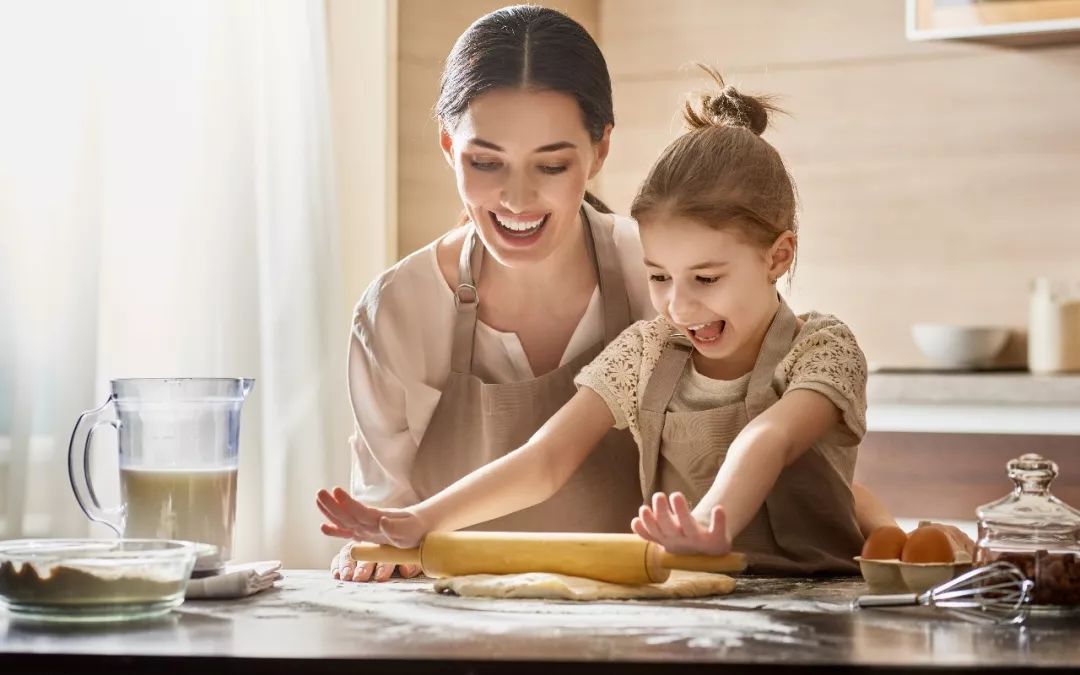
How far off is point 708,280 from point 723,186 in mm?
111

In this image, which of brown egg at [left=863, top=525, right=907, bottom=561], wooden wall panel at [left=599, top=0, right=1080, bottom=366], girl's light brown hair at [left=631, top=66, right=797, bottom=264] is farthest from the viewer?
wooden wall panel at [left=599, top=0, right=1080, bottom=366]

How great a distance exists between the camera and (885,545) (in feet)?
3.90

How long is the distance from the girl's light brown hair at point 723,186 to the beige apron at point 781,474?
0.38 ft

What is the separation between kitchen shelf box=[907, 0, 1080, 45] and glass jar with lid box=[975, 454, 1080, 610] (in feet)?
7.76

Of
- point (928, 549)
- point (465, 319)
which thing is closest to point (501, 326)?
point (465, 319)

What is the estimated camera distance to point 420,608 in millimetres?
1046

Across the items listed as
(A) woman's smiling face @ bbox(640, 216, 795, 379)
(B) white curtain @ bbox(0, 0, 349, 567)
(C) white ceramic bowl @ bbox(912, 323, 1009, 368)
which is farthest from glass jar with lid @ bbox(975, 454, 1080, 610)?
(C) white ceramic bowl @ bbox(912, 323, 1009, 368)

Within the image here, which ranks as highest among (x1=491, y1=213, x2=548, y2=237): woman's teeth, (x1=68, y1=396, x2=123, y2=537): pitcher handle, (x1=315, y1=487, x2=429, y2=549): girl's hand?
(x1=491, y1=213, x2=548, y2=237): woman's teeth

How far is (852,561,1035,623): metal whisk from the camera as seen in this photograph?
1.01 metres

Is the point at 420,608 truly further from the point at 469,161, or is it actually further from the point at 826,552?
the point at 469,161

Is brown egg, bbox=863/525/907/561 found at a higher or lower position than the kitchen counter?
higher

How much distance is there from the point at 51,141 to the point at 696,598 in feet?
5.30

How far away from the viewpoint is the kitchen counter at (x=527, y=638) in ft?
2.71

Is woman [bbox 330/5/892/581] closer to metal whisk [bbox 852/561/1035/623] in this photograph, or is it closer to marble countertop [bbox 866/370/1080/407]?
metal whisk [bbox 852/561/1035/623]
